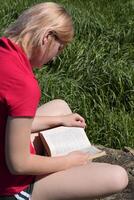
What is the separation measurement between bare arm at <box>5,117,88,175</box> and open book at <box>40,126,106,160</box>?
0.42 ft

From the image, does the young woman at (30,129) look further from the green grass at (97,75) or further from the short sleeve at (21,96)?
the green grass at (97,75)

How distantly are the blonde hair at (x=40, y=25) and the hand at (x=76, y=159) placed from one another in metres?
0.56

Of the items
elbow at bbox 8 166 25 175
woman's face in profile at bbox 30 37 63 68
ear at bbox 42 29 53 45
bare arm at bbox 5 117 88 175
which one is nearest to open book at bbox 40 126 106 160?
bare arm at bbox 5 117 88 175

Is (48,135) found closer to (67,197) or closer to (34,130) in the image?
(34,130)

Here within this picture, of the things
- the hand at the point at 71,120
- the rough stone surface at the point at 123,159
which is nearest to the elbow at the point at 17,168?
the hand at the point at 71,120

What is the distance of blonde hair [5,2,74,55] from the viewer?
262 centimetres

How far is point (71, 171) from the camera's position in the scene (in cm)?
288

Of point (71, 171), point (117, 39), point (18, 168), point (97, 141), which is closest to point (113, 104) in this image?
point (97, 141)

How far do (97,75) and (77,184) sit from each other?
220 cm

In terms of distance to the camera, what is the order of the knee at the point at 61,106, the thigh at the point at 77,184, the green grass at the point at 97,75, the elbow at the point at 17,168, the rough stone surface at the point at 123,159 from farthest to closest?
the green grass at the point at 97,75 → the rough stone surface at the point at 123,159 → the knee at the point at 61,106 → the thigh at the point at 77,184 → the elbow at the point at 17,168

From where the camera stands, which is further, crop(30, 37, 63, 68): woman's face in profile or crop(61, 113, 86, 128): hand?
crop(61, 113, 86, 128): hand

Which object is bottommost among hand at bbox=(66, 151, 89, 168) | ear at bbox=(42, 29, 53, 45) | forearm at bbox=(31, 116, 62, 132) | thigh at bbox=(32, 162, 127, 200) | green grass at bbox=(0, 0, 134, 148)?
green grass at bbox=(0, 0, 134, 148)

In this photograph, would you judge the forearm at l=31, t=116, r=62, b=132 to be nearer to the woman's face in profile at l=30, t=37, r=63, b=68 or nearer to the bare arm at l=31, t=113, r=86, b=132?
the bare arm at l=31, t=113, r=86, b=132

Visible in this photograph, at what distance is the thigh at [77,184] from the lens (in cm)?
283
